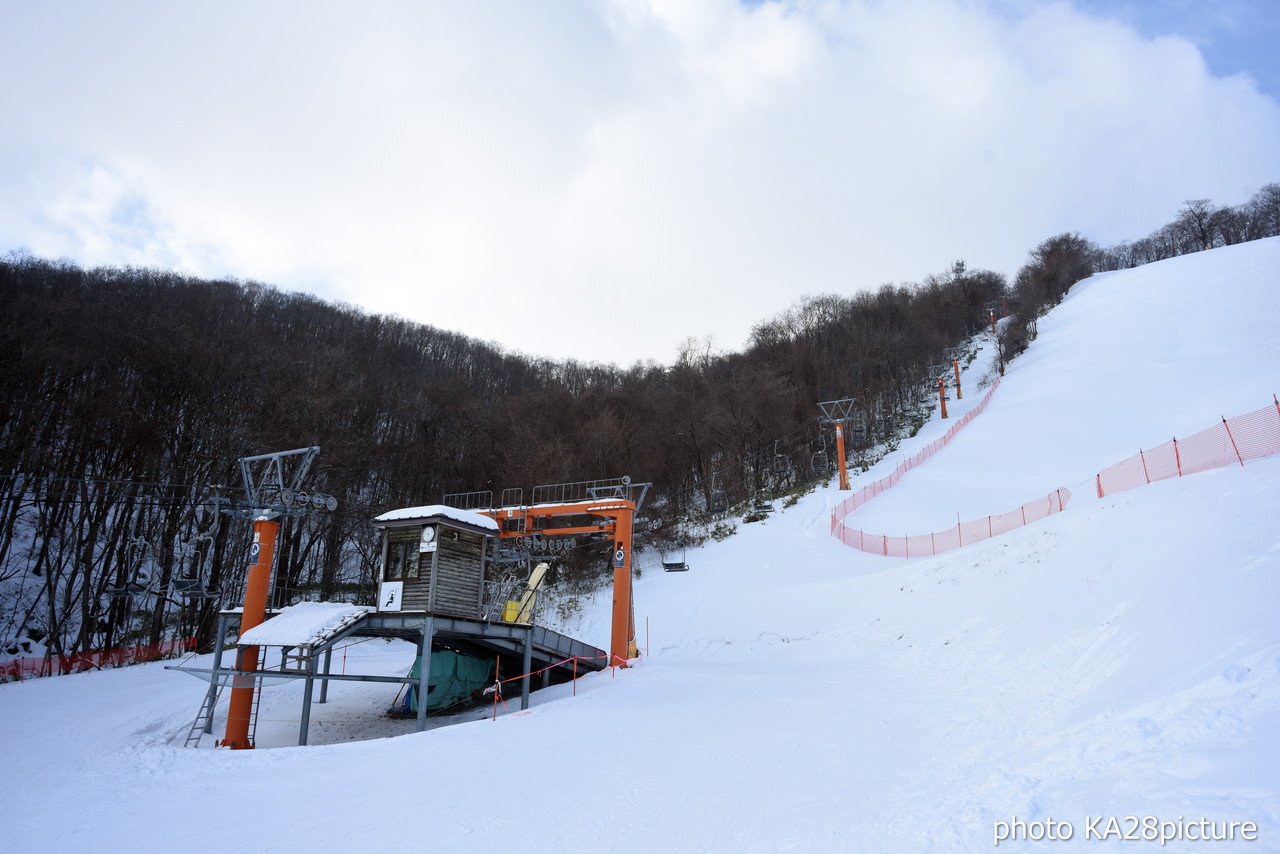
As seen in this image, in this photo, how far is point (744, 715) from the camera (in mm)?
13812

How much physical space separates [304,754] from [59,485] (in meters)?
30.0

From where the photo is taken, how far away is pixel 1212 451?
18.3m

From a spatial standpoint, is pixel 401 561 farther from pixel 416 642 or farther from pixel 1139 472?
pixel 1139 472

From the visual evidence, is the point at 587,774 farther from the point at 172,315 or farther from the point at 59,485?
the point at 172,315

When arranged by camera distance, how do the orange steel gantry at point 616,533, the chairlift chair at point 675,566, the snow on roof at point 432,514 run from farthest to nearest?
the chairlift chair at point 675,566
the orange steel gantry at point 616,533
the snow on roof at point 432,514

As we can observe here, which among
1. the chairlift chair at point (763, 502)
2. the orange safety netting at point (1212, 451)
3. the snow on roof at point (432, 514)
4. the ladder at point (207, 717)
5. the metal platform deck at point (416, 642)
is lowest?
the ladder at point (207, 717)

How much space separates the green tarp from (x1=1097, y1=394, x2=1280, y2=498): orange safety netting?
21786 mm

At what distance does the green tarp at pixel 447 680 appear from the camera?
2197 cm

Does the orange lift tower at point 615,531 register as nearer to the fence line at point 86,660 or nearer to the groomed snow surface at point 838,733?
the groomed snow surface at point 838,733

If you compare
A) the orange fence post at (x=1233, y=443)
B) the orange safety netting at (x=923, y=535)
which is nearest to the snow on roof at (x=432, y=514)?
the orange safety netting at (x=923, y=535)

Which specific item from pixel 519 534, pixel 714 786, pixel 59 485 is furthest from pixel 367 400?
pixel 714 786

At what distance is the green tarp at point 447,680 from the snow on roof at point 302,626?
399cm

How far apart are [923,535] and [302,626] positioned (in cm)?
2486

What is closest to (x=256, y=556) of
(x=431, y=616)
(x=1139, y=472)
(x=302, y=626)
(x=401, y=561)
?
(x=302, y=626)
